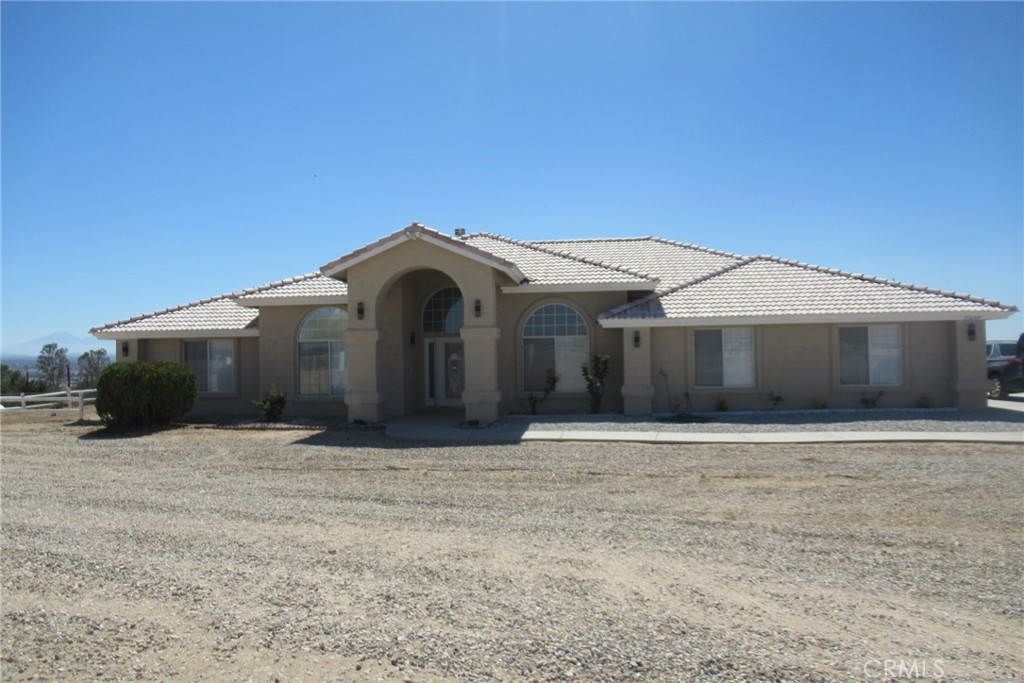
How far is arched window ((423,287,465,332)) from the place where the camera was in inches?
859

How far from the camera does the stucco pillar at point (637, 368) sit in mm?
19094

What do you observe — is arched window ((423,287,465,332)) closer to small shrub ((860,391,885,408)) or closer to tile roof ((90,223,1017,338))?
tile roof ((90,223,1017,338))

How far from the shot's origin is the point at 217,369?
73.6 ft

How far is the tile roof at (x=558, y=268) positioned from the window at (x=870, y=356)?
16.2 feet

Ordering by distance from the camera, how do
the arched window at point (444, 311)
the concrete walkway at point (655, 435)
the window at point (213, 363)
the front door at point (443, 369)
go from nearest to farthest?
1. the concrete walkway at point (655, 435)
2. the arched window at point (444, 311)
3. the front door at point (443, 369)
4. the window at point (213, 363)

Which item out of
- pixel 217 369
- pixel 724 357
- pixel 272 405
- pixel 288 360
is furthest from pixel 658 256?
pixel 217 369

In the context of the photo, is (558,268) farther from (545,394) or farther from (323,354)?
(323,354)

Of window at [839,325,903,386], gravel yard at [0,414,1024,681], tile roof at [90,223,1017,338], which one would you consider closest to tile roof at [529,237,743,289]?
tile roof at [90,223,1017,338]

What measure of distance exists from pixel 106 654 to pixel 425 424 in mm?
12468

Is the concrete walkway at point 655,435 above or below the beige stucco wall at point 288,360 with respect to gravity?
below

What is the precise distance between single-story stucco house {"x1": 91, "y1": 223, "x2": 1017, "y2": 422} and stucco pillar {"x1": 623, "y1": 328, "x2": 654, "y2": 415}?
3 cm

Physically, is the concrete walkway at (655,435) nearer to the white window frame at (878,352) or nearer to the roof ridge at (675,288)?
the roof ridge at (675,288)

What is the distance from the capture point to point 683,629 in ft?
19.5

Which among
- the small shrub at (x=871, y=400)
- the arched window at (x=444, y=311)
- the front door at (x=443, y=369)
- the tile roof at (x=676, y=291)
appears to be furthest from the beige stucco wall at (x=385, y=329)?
the small shrub at (x=871, y=400)
